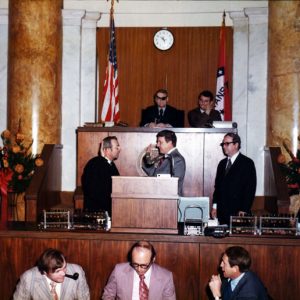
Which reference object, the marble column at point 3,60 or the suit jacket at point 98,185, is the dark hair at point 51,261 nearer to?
the suit jacket at point 98,185

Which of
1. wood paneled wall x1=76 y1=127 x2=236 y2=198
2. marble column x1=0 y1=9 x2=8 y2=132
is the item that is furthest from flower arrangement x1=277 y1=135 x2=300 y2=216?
marble column x1=0 y1=9 x2=8 y2=132

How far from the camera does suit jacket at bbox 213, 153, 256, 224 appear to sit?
6.02m

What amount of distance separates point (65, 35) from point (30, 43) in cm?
114

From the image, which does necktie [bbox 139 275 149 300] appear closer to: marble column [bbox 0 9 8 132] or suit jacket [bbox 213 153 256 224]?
→ suit jacket [bbox 213 153 256 224]

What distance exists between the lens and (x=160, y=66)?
9938 millimetres

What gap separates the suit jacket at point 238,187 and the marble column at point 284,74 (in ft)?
7.29

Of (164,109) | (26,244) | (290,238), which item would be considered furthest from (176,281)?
(164,109)

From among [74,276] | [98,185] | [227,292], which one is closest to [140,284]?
[74,276]

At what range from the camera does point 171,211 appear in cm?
493

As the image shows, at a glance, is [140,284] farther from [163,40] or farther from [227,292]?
[163,40]

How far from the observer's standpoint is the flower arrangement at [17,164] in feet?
22.8

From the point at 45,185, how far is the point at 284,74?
12.5 ft

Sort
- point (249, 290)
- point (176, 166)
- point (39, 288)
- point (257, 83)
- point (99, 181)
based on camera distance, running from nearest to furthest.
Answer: point (249, 290) → point (39, 288) → point (99, 181) → point (176, 166) → point (257, 83)

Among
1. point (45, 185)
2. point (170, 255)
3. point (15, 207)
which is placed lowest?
point (170, 255)
